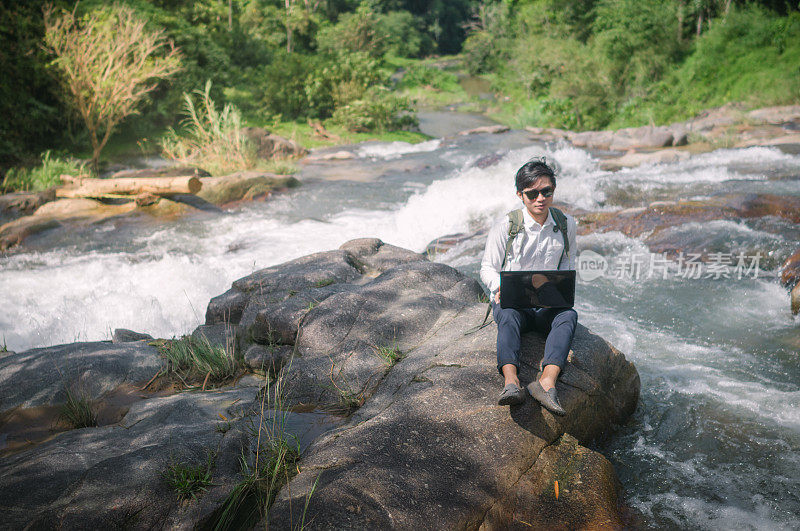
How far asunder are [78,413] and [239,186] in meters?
8.77

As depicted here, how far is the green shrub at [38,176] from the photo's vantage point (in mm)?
12250

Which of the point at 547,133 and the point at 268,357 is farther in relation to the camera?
the point at 547,133

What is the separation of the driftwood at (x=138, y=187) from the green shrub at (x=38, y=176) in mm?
1494

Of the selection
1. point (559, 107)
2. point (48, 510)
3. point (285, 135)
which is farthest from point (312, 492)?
point (559, 107)

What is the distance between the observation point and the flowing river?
338 centimetres

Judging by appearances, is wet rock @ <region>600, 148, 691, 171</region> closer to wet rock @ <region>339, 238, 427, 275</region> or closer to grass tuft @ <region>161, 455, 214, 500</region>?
wet rock @ <region>339, 238, 427, 275</region>

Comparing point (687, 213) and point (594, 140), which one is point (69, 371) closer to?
point (687, 213)

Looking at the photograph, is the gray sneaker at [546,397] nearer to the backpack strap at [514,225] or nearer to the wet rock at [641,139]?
the backpack strap at [514,225]

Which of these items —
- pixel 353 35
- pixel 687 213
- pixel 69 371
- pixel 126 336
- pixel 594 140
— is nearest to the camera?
pixel 69 371

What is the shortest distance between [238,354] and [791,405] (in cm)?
442

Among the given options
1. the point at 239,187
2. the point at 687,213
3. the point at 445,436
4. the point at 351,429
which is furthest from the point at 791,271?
the point at 239,187

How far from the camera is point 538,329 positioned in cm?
368

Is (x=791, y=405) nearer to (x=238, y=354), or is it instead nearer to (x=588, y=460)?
(x=588, y=460)

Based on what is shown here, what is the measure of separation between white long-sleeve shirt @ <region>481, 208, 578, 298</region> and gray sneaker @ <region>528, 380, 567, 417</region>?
76 cm
